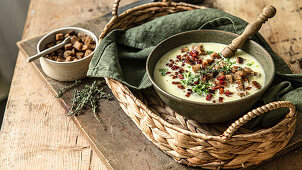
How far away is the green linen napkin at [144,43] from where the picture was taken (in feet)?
4.69

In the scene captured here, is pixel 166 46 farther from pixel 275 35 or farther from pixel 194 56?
pixel 275 35

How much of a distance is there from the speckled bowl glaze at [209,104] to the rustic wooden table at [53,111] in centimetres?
27

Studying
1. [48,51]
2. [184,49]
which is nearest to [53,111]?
[48,51]

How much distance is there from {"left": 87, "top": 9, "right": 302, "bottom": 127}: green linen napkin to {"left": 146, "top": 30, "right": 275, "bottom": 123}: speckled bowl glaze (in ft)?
0.27

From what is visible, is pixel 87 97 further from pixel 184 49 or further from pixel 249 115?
pixel 249 115

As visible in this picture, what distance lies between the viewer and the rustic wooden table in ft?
4.53

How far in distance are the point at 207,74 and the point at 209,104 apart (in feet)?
0.70

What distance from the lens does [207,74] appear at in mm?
1342

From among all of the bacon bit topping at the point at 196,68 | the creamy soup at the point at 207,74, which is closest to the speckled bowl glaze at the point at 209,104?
the creamy soup at the point at 207,74

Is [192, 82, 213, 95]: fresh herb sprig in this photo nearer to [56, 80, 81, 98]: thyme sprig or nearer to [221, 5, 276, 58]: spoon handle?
[221, 5, 276, 58]: spoon handle

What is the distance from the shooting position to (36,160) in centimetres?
139

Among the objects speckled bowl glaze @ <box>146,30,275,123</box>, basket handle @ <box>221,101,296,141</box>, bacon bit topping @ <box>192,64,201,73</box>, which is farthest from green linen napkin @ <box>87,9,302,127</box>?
basket handle @ <box>221,101,296,141</box>

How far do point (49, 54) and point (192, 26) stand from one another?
0.68m

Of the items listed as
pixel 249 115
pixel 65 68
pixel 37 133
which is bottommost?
pixel 37 133
